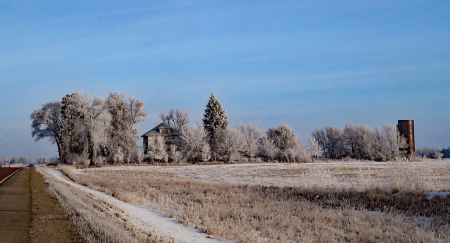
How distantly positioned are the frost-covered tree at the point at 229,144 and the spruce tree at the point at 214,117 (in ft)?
11.6

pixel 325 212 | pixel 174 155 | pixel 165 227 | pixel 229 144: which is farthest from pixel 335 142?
pixel 165 227

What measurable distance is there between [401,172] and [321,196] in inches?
171

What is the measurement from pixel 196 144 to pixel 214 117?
28.2 feet

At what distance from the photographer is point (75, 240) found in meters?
7.56

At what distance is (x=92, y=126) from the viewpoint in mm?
55844

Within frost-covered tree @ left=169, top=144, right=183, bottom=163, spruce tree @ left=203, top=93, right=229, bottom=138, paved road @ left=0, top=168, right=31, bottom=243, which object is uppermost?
spruce tree @ left=203, top=93, right=229, bottom=138

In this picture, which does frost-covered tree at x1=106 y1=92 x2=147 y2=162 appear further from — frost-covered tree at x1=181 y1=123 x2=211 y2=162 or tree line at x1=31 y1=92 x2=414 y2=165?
frost-covered tree at x1=181 y1=123 x2=211 y2=162

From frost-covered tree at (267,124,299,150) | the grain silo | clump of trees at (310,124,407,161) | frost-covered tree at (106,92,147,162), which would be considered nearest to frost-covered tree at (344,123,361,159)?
clump of trees at (310,124,407,161)

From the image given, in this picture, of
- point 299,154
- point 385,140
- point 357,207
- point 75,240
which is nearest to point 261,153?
point 299,154

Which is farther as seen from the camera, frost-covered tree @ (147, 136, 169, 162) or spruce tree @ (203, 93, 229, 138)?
spruce tree @ (203, 93, 229, 138)

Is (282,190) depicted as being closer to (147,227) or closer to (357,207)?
(357,207)

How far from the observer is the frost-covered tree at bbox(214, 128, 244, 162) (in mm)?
67312

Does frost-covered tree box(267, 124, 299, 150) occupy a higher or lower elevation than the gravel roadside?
higher

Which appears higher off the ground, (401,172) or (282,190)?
(401,172)
